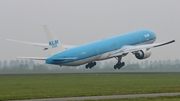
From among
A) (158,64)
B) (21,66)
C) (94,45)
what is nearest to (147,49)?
(94,45)

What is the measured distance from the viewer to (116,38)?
87.8m

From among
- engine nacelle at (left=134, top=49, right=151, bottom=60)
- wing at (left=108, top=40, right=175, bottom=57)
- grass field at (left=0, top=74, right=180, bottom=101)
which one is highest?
wing at (left=108, top=40, right=175, bottom=57)

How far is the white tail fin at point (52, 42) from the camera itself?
7714 centimetres

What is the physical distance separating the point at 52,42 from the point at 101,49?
36.7 feet

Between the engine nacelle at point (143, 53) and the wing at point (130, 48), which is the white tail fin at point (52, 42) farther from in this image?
the engine nacelle at point (143, 53)

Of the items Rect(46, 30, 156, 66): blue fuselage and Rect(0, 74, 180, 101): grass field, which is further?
Rect(46, 30, 156, 66): blue fuselage

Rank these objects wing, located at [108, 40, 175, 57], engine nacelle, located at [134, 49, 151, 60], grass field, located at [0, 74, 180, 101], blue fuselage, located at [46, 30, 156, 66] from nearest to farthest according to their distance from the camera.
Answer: grass field, located at [0, 74, 180, 101]
blue fuselage, located at [46, 30, 156, 66]
wing, located at [108, 40, 175, 57]
engine nacelle, located at [134, 49, 151, 60]

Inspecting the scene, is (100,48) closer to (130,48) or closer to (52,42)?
(130,48)

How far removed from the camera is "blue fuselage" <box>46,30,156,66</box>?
261 ft

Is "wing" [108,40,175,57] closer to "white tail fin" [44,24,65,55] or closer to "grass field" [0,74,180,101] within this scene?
"white tail fin" [44,24,65,55]

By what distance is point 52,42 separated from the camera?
77750 mm

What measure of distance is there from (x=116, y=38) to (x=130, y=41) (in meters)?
2.84

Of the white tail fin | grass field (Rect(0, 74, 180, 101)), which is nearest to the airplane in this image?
the white tail fin

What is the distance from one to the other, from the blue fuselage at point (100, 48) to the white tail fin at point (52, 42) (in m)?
0.83
